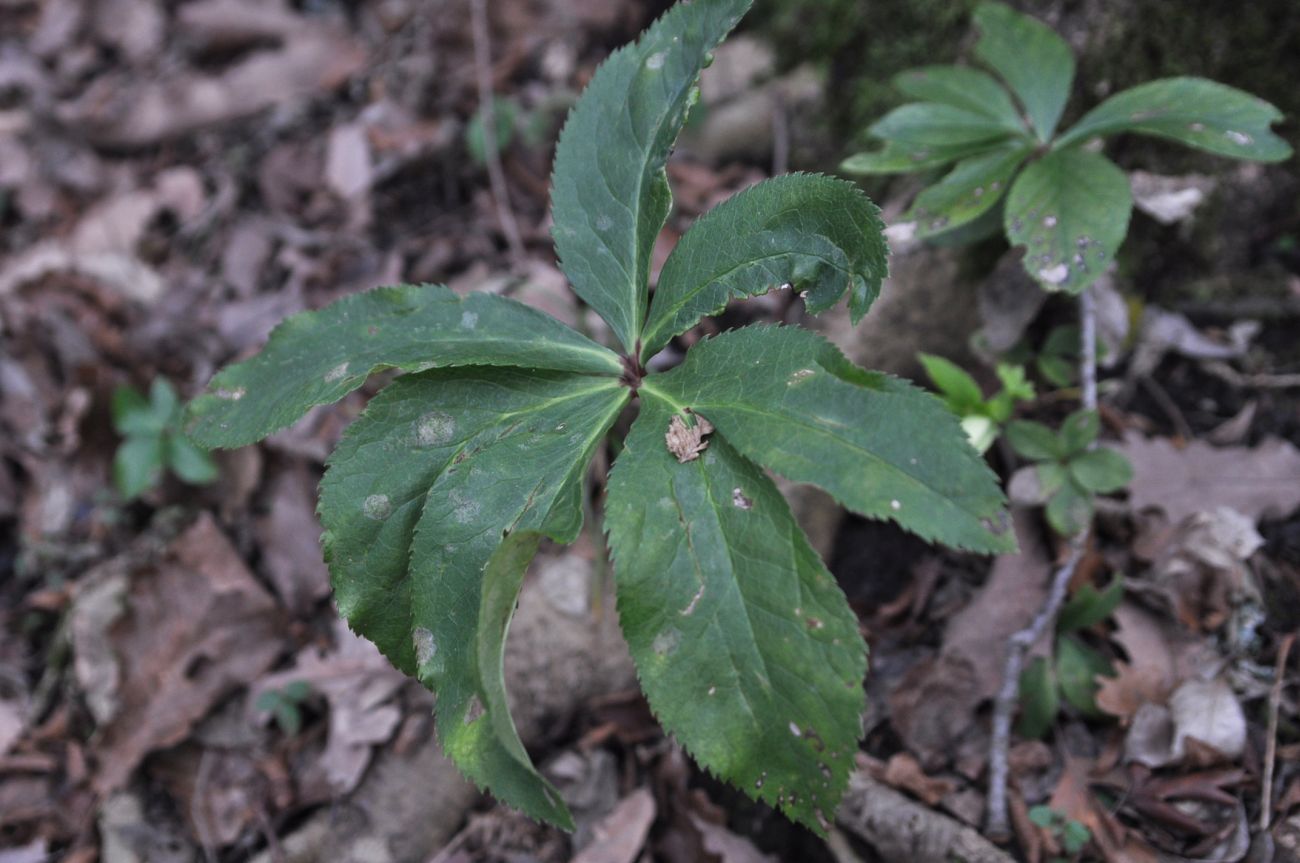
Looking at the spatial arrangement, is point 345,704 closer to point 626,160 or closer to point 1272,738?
point 626,160

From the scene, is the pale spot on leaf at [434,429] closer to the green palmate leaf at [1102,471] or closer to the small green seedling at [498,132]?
the green palmate leaf at [1102,471]

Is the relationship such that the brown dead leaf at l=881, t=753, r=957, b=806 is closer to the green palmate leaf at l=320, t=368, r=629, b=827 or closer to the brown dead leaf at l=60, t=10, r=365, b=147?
the green palmate leaf at l=320, t=368, r=629, b=827

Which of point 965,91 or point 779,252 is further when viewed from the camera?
point 965,91

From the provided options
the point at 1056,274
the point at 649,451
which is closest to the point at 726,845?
the point at 649,451

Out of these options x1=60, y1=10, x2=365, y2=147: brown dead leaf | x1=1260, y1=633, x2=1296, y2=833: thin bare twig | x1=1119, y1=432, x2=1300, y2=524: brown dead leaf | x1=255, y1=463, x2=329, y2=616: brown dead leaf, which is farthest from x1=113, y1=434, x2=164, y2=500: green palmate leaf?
x1=1260, y1=633, x2=1296, y2=833: thin bare twig

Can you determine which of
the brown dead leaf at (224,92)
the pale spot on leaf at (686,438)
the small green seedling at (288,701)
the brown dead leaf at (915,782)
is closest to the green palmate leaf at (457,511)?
the pale spot on leaf at (686,438)

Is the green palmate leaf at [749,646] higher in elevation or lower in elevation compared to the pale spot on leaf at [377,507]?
lower
